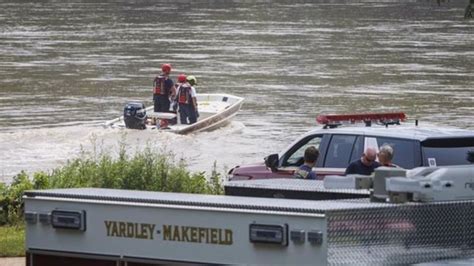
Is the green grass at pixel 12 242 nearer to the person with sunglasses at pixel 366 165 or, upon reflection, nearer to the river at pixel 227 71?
the person with sunglasses at pixel 366 165

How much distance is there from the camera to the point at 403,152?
1445 cm

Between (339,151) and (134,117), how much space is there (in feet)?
55.2

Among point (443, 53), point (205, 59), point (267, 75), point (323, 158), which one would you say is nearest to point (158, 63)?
point (205, 59)

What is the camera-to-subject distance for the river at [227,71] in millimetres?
33906

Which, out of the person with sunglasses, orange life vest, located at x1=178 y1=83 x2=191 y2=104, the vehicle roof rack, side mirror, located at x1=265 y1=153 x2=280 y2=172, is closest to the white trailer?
the person with sunglasses

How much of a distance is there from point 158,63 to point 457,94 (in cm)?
1607

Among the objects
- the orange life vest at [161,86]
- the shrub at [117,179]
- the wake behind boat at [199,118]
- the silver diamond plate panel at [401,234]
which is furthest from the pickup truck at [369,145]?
the orange life vest at [161,86]

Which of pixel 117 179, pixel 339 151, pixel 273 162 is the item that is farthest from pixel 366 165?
pixel 117 179

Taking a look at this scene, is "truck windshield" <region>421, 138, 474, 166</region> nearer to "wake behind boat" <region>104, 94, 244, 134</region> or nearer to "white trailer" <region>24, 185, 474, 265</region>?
"white trailer" <region>24, 185, 474, 265</region>

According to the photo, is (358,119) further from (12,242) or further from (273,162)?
(12,242)

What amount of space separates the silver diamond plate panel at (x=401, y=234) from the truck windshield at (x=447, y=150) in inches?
305

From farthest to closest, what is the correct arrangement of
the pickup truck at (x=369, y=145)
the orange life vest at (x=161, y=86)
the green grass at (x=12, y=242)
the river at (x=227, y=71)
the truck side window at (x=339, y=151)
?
the river at (x=227, y=71)
the orange life vest at (x=161, y=86)
the truck side window at (x=339, y=151)
the pickup truck at (x=369, y=145)
the green grass at (x=12, y=242)

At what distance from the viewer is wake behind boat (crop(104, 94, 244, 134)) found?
3219 cm

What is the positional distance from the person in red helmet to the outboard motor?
1060 millimetres
